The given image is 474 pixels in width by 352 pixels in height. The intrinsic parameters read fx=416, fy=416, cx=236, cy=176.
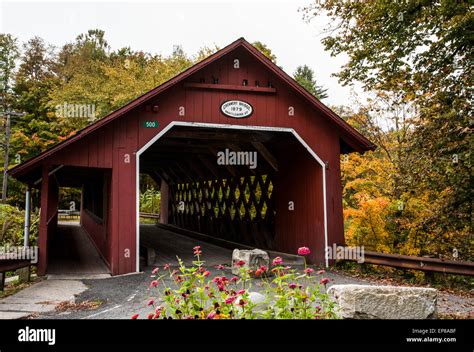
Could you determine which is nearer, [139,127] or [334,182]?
[139,127]

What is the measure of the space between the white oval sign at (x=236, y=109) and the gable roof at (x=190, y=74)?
3.36 ft

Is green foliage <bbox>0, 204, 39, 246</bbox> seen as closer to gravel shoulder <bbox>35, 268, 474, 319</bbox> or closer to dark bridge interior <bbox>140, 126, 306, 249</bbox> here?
dark bridge interior <bbox>140, 126, 306, 249</bbox>

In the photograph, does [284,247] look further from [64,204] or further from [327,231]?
[64,204]

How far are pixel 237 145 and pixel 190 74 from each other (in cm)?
390

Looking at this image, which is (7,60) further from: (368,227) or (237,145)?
(368,227)

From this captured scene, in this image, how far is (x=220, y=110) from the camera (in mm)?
9695

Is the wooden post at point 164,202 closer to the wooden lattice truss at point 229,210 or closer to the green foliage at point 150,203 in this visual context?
the wooden lattice truss at point 229,210

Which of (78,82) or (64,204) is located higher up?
(78,82)

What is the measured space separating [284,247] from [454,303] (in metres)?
5.59

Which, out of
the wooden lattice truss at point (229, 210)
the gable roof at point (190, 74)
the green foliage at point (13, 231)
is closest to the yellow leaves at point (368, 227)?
the gable roof at point (190, 74)

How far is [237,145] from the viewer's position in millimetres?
12781

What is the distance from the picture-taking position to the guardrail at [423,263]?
7.44 metres
